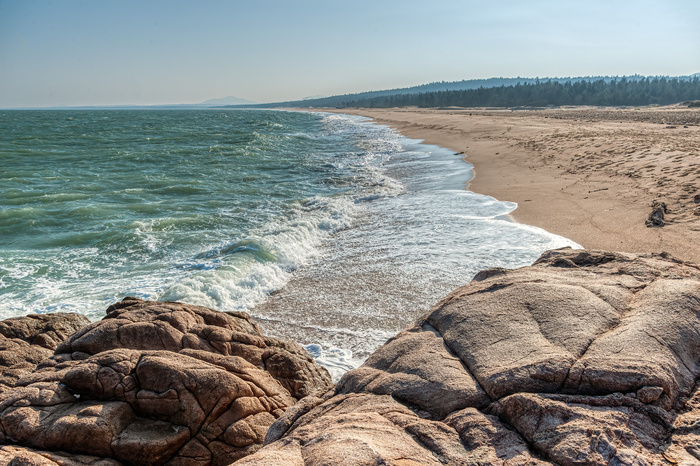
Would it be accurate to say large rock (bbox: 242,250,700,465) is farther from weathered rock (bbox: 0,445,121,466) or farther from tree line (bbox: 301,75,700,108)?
tree line (bbox: 301,75,700,108)

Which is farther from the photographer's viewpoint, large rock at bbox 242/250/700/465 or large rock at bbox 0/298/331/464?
large rock at bbox 0/298/331/464

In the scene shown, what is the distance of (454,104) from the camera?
9412 centimetres

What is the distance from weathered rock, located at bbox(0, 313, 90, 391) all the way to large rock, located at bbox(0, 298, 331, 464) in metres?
0.44

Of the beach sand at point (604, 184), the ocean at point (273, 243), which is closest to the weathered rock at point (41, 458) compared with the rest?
the ocean at point (273, 243)

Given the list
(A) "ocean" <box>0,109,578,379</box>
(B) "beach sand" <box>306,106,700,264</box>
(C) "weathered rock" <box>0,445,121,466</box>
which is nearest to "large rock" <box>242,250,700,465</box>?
(C) "weathered rock" <box>0,445,121,466</box>

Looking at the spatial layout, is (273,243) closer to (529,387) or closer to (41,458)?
(41,458)

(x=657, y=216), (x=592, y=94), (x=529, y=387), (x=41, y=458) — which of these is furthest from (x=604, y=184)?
(x=592, y=94)

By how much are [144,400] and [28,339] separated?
89.2 inches

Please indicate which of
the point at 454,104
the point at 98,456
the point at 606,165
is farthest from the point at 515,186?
the point at 454,104

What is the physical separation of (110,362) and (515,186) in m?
11.7

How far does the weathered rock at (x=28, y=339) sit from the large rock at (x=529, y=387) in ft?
9.01

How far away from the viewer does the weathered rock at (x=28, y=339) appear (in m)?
4.13

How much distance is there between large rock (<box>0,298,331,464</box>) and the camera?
308 cm

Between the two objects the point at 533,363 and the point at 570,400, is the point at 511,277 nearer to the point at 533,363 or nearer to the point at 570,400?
the point at 533,363
